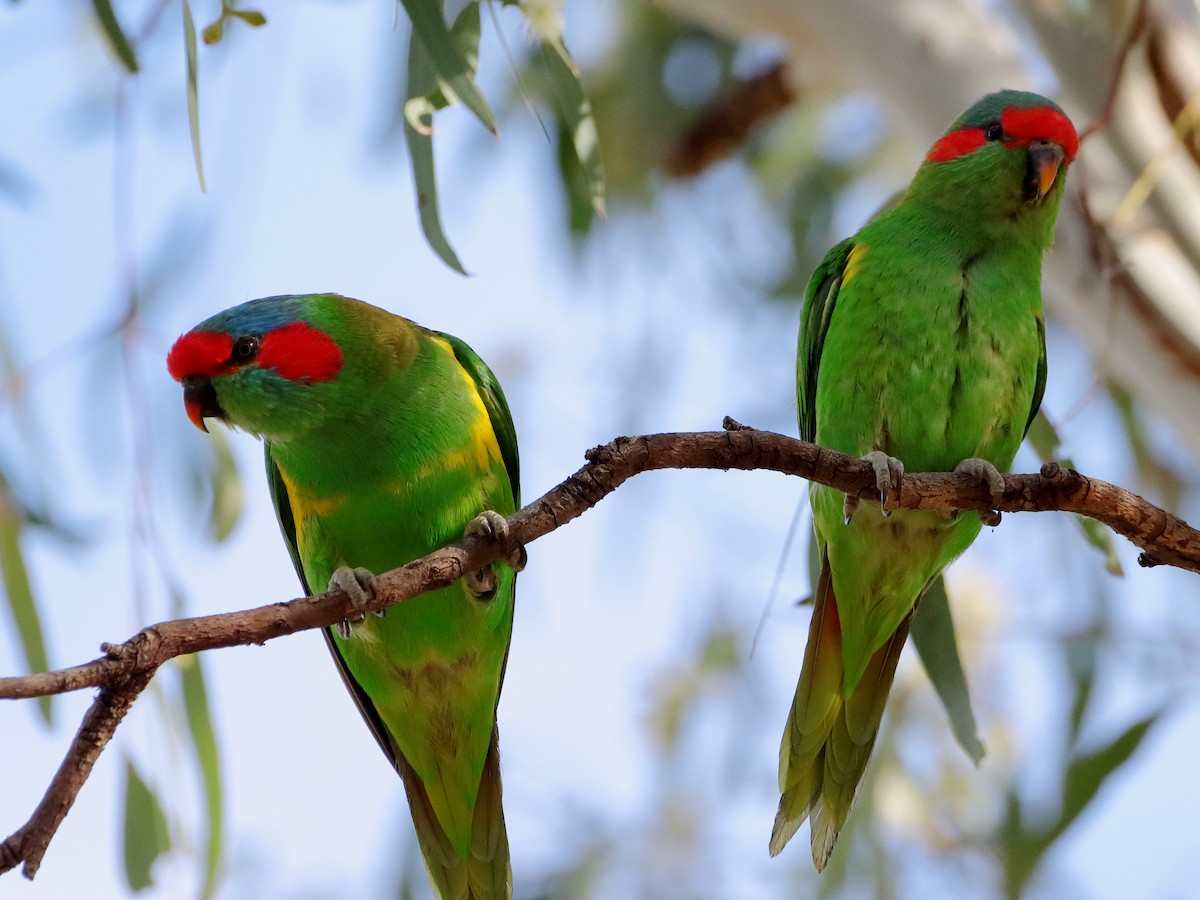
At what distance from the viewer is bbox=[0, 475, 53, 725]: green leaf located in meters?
3.02

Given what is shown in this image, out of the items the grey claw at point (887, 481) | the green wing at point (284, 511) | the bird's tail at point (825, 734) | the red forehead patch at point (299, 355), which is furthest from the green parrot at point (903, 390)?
the green wing at point (284, 511)

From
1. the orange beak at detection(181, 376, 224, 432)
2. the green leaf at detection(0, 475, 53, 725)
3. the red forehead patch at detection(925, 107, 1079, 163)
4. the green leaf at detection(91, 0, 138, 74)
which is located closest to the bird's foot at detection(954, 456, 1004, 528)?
the red forehead patch at detection(925, 107, 1079, 163)

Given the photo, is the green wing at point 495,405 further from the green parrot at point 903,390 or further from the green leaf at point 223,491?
the green leaf at point 223,491

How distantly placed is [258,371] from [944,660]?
4.96ft

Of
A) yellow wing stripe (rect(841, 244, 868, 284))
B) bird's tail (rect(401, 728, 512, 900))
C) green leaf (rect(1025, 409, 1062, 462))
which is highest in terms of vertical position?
yellow wing stripe (rect(841, 244, 868, 284))

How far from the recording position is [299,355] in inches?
98.7

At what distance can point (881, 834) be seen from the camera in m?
4.70

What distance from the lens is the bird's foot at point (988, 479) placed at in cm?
222

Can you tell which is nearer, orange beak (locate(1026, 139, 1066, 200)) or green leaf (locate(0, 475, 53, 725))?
orange beak (locate(1026, 139, 1066, 200))

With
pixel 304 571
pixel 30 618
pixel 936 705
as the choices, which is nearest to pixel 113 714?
pixel 304 571

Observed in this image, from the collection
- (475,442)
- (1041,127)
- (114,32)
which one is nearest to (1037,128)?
(1041,127)

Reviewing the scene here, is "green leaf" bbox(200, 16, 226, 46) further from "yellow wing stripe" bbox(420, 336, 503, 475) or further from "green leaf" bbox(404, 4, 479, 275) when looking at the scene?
"yellow wing stripe" bbox(420, 336, 503, 475)

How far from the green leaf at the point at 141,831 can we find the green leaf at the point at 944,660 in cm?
176

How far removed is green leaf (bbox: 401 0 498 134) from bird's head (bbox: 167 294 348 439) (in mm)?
543
